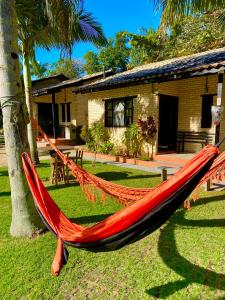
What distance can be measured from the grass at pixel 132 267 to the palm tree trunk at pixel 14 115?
1.22ft

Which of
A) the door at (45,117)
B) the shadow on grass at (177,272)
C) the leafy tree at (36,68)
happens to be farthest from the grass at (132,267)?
the door at (45,117)

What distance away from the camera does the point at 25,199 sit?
3.68 meters

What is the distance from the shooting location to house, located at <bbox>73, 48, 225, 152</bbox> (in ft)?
30.1

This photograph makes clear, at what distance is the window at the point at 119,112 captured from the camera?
431 inches

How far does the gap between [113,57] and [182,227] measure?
31225 mm

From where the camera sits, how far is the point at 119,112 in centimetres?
1136

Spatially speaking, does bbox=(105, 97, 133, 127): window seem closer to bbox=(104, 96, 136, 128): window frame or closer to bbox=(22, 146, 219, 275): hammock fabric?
bbox=(104, 96, 136, 128): window frame

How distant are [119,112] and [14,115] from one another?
27.0ft

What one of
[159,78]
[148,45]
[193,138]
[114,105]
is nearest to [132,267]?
[159,78]

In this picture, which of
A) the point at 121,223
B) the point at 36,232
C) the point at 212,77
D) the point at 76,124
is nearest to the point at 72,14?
the point at 212,77

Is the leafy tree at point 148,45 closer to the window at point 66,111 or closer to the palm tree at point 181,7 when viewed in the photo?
the window at point 66,111

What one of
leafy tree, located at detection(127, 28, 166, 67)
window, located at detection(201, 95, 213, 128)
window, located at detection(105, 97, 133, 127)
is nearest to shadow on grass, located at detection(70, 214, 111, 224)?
window, located at detection(201, 95, 213, 128)

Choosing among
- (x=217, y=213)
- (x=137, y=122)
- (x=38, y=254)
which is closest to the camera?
(x=38, y=254)

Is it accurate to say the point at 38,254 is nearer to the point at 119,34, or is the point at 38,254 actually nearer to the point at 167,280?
the point at 167,280
